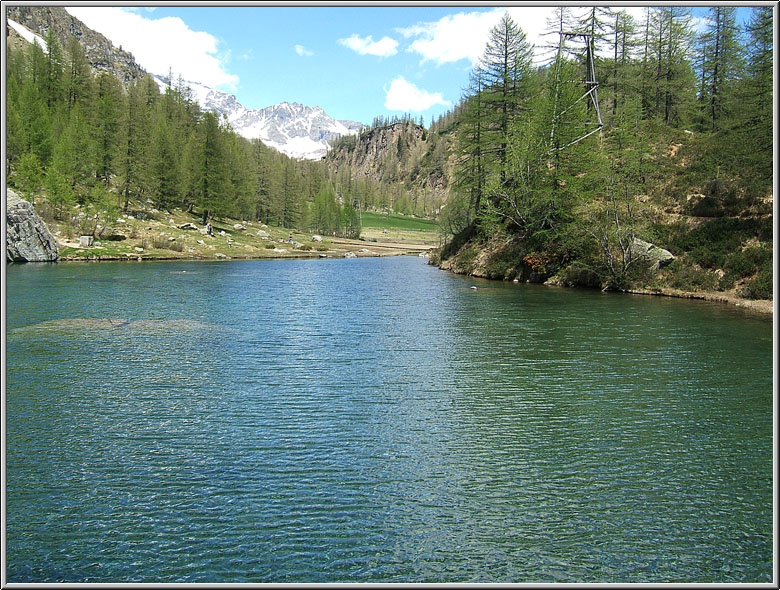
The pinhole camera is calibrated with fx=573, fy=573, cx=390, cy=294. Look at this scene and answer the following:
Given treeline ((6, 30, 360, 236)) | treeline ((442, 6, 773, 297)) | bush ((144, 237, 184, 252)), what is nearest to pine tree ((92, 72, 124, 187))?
treeline ((6, 30, 360, 236))

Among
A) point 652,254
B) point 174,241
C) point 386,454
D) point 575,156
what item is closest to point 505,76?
point 575,156

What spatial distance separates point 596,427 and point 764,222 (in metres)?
35.3

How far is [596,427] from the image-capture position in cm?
1362

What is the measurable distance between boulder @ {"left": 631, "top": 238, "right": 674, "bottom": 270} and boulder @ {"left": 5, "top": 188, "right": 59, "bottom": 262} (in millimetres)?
59114

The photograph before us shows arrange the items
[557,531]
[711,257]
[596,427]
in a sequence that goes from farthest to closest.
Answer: [711,257]
[596,427]
[557,531]

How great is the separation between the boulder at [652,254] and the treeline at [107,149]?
64.1m

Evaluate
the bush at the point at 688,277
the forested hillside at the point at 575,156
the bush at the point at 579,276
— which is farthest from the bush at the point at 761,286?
the bush at the point at 579,276

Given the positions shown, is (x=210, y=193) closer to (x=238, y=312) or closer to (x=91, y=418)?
(x=238, y=312)

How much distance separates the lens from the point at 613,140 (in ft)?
147

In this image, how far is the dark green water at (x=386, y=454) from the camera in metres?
8.14

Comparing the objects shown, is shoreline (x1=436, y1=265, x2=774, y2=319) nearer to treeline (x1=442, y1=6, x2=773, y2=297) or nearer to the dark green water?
treeline (x1=442, y1=6, x2=773, y2=297)

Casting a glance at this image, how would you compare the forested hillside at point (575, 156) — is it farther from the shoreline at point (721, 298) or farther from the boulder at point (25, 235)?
the boulder at point (25, 235)

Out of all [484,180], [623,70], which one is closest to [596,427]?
[484,180]

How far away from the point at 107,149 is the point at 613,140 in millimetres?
79742
